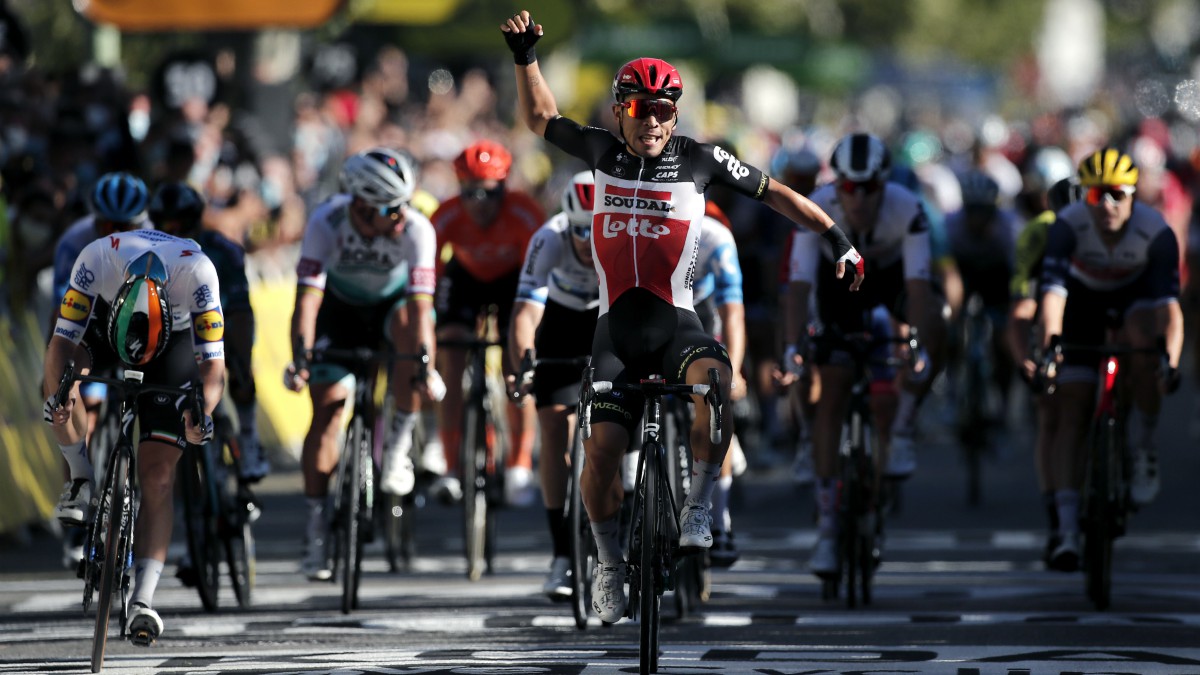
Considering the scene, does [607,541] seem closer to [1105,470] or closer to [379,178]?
[379,178]

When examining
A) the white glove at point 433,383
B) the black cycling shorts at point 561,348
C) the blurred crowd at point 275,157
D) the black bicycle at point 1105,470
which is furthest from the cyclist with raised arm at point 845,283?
the blurred crowd at point 275,157

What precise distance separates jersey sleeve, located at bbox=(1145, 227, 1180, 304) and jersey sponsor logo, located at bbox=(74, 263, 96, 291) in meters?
5.19

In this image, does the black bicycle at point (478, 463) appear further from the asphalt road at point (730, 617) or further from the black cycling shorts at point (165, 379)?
the black cycling shorts at point (165, 379)

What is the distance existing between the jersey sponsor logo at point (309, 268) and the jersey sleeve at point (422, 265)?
446 mm

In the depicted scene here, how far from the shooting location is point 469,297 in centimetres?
1399

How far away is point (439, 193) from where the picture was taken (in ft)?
76.6

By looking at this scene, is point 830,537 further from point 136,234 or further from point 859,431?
point 136,234

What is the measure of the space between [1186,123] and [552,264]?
3571 cm

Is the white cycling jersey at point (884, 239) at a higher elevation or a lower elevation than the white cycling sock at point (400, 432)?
higher

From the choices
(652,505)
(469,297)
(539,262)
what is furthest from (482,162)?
(652,505)

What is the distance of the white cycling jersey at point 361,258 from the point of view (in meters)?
11.9

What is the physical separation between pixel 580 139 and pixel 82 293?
2039 mm

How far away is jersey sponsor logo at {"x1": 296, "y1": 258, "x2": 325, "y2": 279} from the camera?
11.8 metres

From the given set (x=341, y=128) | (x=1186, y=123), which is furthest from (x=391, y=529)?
(x=1186, y=123)
